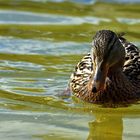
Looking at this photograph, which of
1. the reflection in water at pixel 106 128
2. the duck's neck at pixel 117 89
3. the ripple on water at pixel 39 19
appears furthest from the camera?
the ripple on water at pixel 39 19

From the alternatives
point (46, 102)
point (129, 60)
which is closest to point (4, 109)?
point (46, 102)

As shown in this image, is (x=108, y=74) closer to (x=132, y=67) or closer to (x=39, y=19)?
(x=132, y=67)

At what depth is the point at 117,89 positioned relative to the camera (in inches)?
348

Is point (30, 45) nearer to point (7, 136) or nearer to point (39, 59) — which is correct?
point (39, 59)

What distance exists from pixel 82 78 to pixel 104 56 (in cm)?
119

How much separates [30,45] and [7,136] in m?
4.64

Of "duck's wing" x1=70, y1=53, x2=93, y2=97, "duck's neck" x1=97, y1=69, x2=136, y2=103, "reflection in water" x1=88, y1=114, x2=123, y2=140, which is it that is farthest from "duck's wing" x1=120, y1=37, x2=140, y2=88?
"reflection in water" x1=88, y1=114, x2=123, y2=140

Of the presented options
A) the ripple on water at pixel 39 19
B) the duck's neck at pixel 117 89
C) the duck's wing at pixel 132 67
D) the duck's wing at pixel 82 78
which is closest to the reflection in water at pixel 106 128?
the duck's neck at pixel 117 89

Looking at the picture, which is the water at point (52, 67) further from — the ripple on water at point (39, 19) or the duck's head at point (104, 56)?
the duck's head at point (104, 56)

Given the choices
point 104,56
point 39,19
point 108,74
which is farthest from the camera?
point 39,19

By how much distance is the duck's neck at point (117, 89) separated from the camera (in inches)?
344

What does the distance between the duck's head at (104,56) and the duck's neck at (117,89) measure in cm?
20

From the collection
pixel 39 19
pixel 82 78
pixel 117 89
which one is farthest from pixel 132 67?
pixel 39 19

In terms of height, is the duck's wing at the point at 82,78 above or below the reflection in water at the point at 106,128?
above
